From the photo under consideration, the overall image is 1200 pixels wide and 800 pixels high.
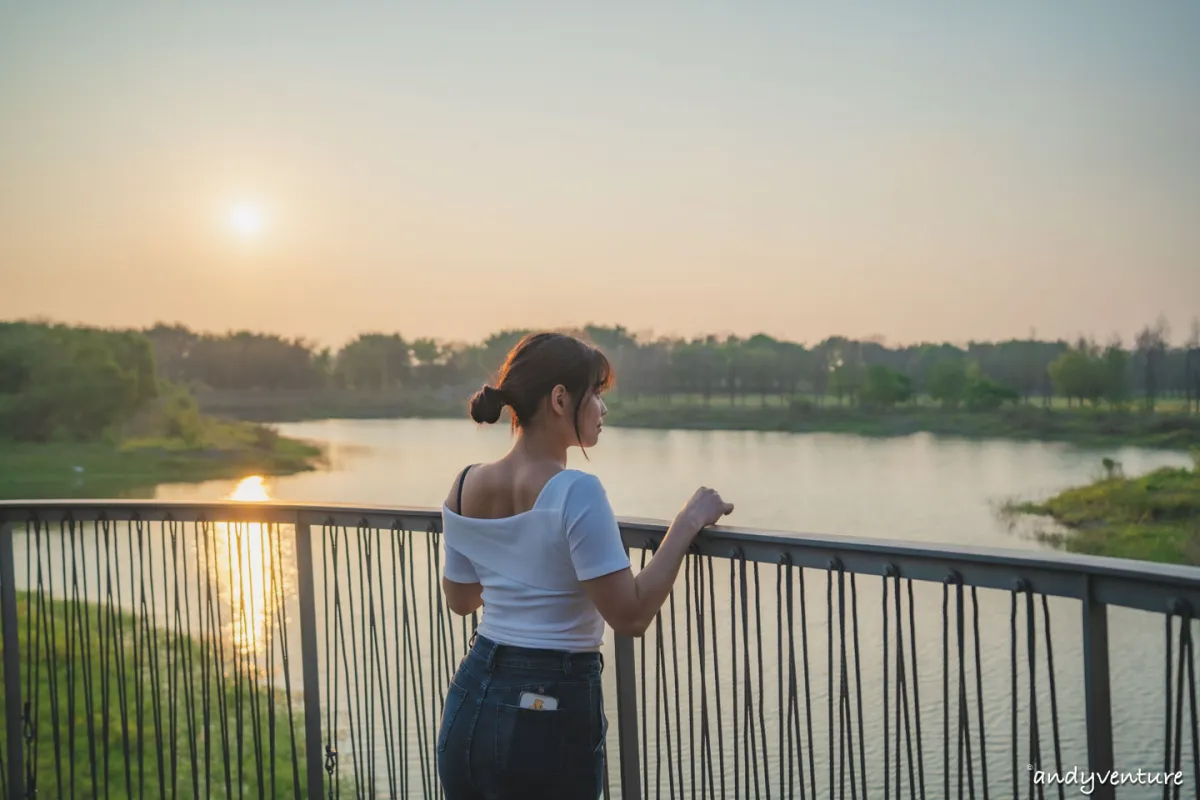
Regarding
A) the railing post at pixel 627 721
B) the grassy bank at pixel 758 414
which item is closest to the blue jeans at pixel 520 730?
the railing post at pixel 627 721

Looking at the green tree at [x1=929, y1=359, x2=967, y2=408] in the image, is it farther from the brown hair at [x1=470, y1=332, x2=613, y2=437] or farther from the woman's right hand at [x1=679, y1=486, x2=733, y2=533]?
the brown hair at [x1=470, y1=332, x2=613, y2=437]

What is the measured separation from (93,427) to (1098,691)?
50.9m

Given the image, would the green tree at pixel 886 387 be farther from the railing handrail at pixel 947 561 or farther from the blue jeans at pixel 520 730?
the blue jeans at pixel 520 730

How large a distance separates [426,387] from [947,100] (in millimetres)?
36205

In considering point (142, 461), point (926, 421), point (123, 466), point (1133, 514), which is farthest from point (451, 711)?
point (926, 421)

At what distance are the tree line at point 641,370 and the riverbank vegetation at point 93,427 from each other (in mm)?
98

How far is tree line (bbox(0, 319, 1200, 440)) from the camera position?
48062mm

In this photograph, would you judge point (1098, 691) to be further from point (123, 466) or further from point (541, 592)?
point (123, 466)

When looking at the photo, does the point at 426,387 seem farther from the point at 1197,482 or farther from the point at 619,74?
the point at 1197,482

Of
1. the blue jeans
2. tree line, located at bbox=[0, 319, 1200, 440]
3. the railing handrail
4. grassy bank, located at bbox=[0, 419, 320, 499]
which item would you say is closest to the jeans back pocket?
the blue jeans

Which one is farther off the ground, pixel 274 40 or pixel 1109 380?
pixel 274 40

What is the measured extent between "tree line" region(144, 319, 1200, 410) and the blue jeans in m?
46.4

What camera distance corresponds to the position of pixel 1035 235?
71188mm

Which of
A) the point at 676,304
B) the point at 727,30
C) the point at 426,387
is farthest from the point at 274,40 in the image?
the point at 676,304
